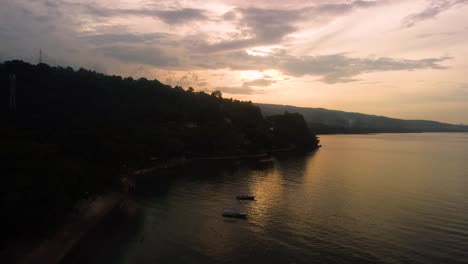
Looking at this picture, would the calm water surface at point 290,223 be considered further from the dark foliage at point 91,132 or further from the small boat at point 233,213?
the dark foliage at point 91,132

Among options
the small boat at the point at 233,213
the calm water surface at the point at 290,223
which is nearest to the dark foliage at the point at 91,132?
the calm water surface at the point at 290,223

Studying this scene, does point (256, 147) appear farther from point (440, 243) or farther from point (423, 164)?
point (440, 243)

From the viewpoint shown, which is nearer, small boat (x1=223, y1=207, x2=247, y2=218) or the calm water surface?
the calm water surface

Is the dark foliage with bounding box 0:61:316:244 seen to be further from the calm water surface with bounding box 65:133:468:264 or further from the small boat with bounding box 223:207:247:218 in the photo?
the small boat with bounding box 223:207:247:218

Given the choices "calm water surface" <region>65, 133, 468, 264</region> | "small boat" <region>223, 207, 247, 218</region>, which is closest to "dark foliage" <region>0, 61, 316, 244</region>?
"calm water surface" <region>65, 133, 468, 264</region>

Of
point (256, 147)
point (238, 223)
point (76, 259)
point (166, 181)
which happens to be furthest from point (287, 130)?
point (76, 259)

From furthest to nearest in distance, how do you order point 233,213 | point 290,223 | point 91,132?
point 91,132 → point 233,213 → point 290,223

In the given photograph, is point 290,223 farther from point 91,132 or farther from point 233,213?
point 91,132

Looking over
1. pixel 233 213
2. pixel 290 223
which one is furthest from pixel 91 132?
pixel 290 223
